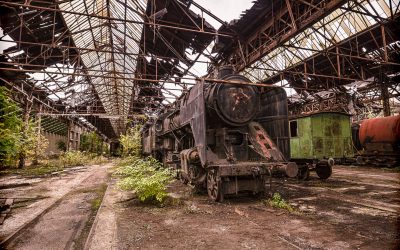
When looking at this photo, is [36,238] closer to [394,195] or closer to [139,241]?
[139,241]

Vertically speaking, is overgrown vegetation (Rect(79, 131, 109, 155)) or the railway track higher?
overgrown vegetation (Rect(79, 131, 109, 155))

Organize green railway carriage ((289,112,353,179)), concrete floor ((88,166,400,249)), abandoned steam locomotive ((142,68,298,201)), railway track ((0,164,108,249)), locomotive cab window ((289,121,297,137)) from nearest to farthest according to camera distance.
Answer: concrete floor ((88,166,400,249))
railway track ((0,164,108,249))
abandoned steam locomotive ((142,68,298,201))
green railway carriage ((289,112,353,179))
locomotive cab window ((289,121,297,137))

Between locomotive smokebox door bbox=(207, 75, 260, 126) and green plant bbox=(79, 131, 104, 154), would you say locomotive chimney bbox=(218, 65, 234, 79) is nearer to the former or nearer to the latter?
locomotive smokebox door bbox=(207, 75, 260, 126)

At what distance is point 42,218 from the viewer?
5.20 metres

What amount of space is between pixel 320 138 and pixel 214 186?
6.84 metres

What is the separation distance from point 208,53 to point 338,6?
20.7ft

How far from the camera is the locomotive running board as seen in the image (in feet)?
20.9

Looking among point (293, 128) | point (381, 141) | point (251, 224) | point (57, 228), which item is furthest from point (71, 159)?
point (381, 141)

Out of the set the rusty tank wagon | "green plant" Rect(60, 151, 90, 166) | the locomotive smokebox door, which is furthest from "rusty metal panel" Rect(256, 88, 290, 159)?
"green plant" Rect(60, 151, 90, 166)

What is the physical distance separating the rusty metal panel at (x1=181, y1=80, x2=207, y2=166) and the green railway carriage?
237 inches

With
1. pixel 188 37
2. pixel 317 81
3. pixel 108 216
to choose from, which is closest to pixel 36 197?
pixel 108 216

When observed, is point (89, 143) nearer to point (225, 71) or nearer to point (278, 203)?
point (225, 71)

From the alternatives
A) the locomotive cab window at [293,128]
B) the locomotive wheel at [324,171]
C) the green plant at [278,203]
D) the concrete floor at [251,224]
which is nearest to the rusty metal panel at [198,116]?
the concrete floor at [251,224]

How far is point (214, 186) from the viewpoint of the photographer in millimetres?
6137
